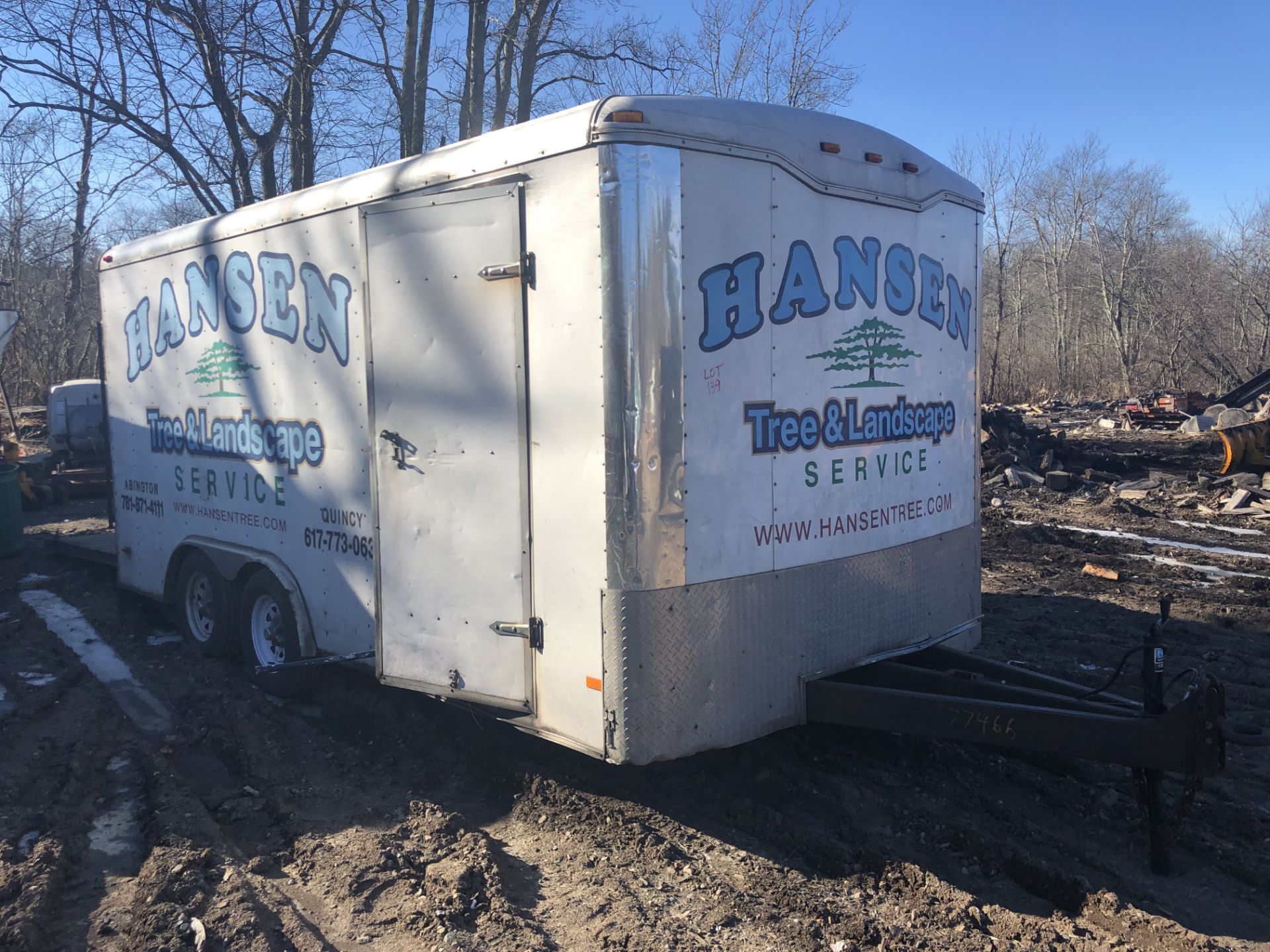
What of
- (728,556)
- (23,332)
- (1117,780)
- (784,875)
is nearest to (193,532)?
(728,556)

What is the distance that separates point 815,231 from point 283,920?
3695 mm

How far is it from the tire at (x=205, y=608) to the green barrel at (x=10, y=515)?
5.55 metres

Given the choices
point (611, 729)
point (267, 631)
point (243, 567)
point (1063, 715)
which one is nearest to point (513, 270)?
point (611, 729)

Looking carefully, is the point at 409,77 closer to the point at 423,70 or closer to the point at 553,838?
the point at 423,70

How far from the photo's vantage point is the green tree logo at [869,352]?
443cm

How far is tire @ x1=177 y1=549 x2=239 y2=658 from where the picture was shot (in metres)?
6.69

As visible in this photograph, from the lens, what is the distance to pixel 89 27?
14.6 m

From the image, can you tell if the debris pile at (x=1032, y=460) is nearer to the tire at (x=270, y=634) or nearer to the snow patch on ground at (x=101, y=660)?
the tire at (x=270, y=634)

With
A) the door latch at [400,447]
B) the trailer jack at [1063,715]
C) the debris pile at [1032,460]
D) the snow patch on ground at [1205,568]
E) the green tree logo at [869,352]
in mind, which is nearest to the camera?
the trailer jack at [1063,715]

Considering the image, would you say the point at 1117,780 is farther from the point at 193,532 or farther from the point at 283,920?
the point at 193,532

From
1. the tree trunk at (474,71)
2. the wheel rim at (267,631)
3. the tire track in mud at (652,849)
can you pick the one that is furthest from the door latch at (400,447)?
the tree trunk at (474,71)

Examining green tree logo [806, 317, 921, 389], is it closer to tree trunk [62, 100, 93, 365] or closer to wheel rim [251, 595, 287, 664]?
wheel rim [251, 595, 287, 664]

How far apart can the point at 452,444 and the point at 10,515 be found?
378 inches

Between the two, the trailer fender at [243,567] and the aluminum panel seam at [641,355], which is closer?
the aluminum panel seam at [641,355]
